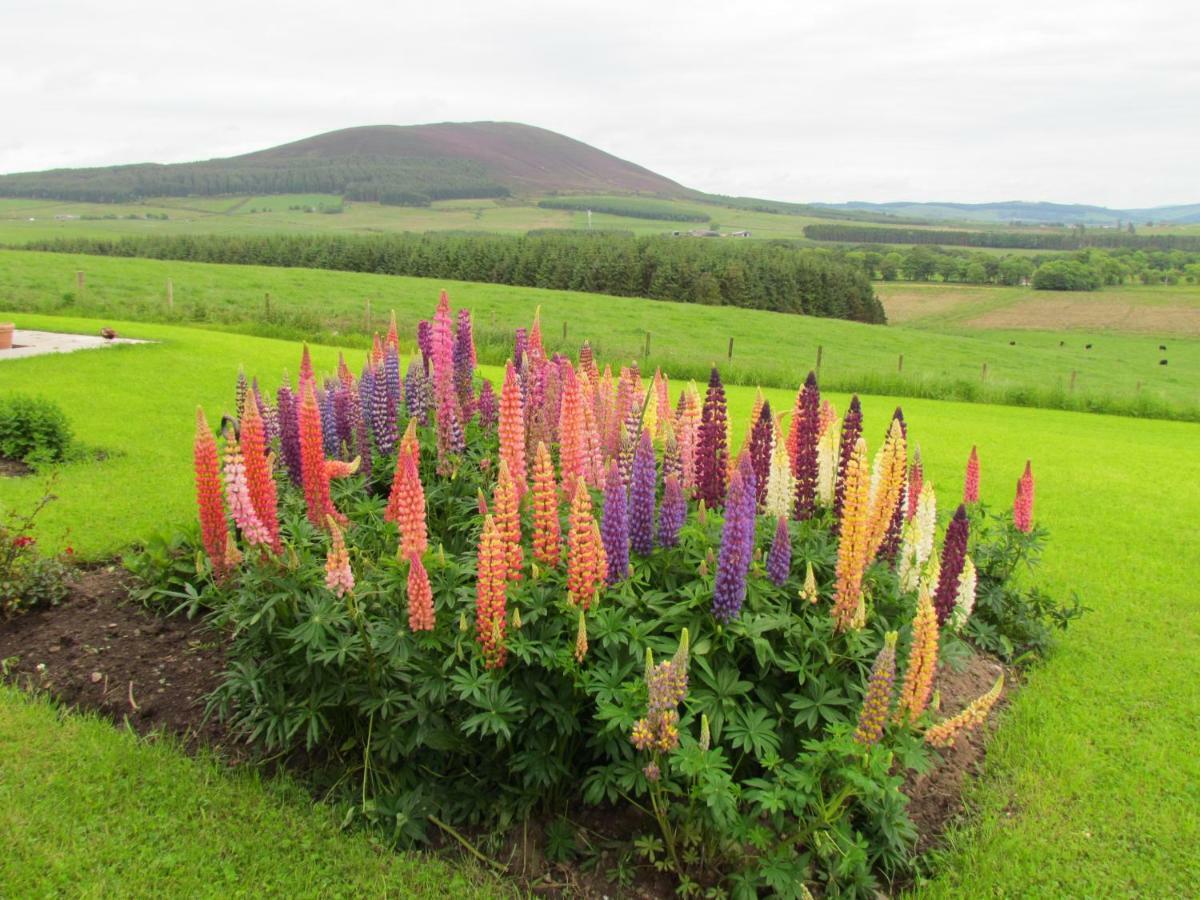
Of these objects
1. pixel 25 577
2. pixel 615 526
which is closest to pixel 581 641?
pixel 615 526

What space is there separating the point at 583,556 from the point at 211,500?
211 centimetres

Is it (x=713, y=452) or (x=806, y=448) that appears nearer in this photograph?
(x=806, y=448)

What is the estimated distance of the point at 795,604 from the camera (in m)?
4.40

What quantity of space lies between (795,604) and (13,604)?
5329 millimetres

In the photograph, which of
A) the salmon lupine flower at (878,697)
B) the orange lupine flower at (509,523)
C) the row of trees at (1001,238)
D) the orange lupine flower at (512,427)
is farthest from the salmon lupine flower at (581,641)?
the row of trees at (1001,238)

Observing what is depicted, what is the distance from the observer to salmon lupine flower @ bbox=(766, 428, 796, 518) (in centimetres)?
499

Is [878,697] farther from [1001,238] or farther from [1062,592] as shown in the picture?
[1001,238]

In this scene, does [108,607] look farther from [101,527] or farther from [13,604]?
[101,527]

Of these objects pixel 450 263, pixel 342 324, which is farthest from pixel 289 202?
pixel 342 324

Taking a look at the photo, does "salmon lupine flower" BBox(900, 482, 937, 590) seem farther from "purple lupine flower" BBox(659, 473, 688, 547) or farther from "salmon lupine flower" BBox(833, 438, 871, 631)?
"purple lupine flower" BBox(659, 473, 688, 547)

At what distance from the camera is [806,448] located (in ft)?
16.6

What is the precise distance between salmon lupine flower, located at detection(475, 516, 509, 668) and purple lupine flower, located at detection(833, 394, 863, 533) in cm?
221

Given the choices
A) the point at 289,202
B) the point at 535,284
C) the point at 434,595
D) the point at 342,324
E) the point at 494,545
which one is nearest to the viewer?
the point at 494,545

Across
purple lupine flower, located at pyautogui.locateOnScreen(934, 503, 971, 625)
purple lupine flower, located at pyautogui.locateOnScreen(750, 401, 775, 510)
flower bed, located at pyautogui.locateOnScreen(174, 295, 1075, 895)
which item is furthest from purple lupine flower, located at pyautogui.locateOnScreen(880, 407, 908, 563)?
purple lupine flower, located at pyautogui.locateOnScreen(750, 401, 775, 510)
